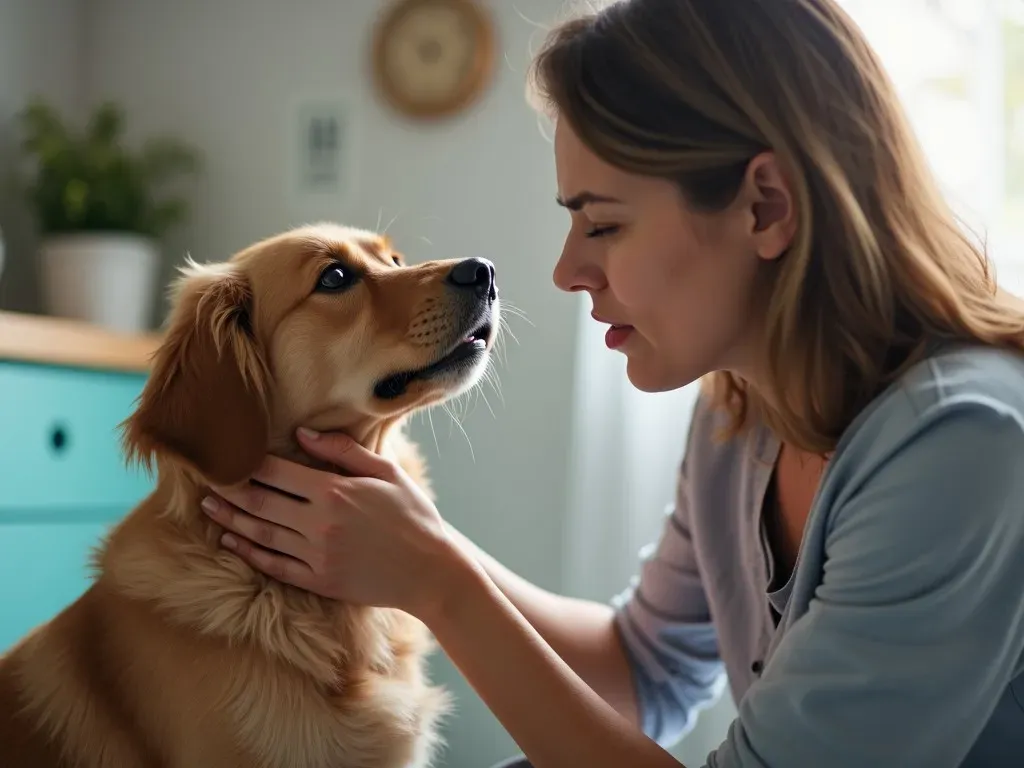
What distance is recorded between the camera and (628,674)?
1339 millimetres

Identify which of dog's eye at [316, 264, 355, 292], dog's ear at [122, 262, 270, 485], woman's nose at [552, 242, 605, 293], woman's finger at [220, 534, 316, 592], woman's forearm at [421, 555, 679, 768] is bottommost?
woman's forearm at [421, 555, 679, 768]

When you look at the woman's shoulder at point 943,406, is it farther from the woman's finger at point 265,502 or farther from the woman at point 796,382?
the woman's finger at point 265,502

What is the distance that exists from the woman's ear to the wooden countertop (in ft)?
3.84

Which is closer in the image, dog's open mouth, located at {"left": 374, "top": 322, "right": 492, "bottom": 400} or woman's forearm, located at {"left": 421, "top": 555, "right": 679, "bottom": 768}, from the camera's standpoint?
woman's forearm, located at {"left": 421, "top": 555, "right": 679, "bottom": 768}

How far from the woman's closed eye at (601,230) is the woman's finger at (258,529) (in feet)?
1.49

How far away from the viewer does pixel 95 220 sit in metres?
2.23

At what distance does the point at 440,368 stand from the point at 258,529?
0.27 m

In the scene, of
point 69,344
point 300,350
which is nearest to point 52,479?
point 69,344

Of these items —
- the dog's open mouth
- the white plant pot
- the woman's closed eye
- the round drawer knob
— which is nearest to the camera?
the woman's closed eye

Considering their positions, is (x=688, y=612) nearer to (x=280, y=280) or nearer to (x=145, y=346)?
(x=280, y=280)

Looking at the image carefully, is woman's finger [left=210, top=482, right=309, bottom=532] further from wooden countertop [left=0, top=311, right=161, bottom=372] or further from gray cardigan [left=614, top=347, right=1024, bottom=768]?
wooden countertop [left=0, top=311, right=161, bottom=372]

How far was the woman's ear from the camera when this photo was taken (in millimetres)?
953

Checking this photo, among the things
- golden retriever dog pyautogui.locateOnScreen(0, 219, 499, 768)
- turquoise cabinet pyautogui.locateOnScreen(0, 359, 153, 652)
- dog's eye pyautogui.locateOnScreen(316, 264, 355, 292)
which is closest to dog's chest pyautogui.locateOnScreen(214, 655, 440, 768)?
golden retriever dog pyautogui.locateOnScreen(0, 219, 499, 768)

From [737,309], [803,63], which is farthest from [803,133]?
[737,309]
